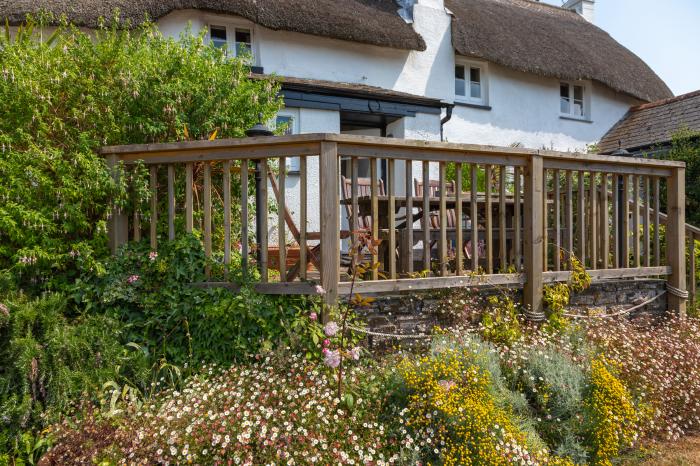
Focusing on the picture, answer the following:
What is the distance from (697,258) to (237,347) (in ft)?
20.6

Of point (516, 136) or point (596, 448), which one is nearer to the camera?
point (596, 448)

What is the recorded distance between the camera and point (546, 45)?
41.2 feet

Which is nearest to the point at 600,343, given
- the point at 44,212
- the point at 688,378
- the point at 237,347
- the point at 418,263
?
the point at 688,378

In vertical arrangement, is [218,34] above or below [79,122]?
above

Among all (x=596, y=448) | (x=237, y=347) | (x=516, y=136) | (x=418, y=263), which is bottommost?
(x=596, y=448)

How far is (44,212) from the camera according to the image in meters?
3.59

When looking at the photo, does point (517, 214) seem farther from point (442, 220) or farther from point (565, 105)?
point (565, 105)

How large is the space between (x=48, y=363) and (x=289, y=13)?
750 centimetres

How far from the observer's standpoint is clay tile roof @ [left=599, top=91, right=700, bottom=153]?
11578 mm

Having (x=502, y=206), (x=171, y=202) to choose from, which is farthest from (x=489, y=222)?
→ (x=171, y=202)

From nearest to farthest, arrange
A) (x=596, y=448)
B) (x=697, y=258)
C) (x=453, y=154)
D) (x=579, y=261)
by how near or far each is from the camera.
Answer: (x=596, y=448), (x=453, y=154), (x=579, y=261), (x=697, y=258)

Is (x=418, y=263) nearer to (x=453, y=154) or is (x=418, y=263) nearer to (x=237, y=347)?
(x=453, y=154)

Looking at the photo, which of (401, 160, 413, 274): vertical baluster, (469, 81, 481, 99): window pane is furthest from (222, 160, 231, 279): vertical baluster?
(469, 81, 481, 99): window pane

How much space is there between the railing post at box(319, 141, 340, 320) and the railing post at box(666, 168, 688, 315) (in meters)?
3.92
